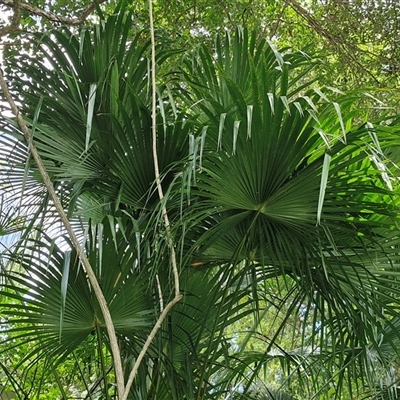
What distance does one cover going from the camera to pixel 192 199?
1.48 meters

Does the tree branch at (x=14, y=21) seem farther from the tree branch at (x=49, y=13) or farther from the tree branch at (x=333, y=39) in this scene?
the tree branch at (x=333, y=39)

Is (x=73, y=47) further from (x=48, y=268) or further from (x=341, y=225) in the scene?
(x=341, y=225)

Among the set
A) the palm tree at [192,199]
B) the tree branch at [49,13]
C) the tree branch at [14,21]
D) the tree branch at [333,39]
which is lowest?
the palm tree at [192,199]

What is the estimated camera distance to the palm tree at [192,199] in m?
1.31

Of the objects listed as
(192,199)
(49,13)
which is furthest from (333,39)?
(192,199)

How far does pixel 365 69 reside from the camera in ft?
11.0

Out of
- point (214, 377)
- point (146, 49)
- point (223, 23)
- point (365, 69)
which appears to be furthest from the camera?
point (365, 69)

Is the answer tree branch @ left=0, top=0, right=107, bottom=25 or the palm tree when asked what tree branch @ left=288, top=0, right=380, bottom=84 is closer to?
tree branch @ left=0, top=0, right=107, bottom=25

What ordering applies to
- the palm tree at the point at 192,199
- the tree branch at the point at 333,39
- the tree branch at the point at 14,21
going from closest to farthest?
the palm tree at the point at 192,199, the tree branch at the point at 14,21, the tree branch at the point at 333,39

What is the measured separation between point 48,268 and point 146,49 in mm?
735

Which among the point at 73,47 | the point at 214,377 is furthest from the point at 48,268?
the point at 214,377

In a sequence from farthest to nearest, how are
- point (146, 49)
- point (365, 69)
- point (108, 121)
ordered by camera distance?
point (365, 69) → point (146, 49) → point (108, 121)

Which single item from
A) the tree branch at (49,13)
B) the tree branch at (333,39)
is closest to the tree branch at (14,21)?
the tree branch at (49,13)

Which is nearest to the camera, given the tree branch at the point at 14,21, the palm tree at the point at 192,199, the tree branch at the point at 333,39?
the palm tree at the point at 192,199
